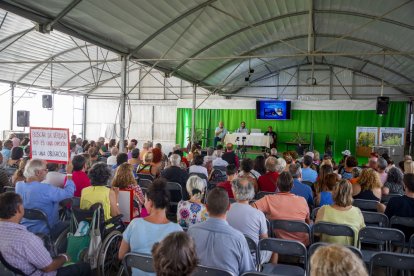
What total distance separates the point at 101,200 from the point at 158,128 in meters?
16.6

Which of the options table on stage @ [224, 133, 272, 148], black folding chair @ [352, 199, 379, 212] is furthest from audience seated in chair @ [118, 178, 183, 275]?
table on stage @ [224, 133, 272, 148]

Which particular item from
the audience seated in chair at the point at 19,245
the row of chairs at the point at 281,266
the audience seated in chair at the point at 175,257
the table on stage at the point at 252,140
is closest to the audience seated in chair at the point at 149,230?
the row of chairs at the point at 281,266

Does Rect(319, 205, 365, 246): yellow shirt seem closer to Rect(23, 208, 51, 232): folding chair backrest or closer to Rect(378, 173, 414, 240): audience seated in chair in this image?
Rect(378, 173, 414, 240): audience seated in chair

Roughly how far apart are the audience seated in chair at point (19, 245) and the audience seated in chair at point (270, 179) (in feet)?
11.1

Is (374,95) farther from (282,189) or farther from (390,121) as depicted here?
(282,189)

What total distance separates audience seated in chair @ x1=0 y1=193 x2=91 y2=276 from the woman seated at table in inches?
45.0

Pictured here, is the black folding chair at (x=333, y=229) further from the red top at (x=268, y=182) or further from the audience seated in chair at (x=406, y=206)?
the red top at (x=268, y=182)

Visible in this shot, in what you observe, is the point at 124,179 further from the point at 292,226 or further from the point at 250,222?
the point at 292,226

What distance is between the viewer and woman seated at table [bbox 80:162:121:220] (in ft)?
12.4

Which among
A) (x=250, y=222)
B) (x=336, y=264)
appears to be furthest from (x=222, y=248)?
(x=336, y=264)

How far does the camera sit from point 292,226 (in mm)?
3414

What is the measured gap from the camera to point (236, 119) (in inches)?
714

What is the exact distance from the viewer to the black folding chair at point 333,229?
10.7 ft

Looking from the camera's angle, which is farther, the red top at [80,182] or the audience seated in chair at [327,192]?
the red top at [80,182]
